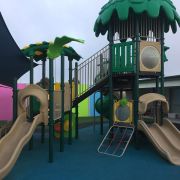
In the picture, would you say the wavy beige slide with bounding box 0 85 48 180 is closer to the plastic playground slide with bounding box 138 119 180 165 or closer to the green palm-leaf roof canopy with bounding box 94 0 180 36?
the plastic playground slide with bounding box 138 119 180 165

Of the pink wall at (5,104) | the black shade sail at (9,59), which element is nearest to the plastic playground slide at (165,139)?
the black shade sail at (9,59)

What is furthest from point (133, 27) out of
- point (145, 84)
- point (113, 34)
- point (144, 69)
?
point (145, 84)

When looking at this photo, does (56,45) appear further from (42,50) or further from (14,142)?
(42,50)

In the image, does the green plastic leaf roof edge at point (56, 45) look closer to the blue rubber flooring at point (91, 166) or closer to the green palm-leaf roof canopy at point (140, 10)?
the green palm-leaf roof canopy at point (140, 10)

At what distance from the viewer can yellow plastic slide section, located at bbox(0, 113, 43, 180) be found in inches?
255

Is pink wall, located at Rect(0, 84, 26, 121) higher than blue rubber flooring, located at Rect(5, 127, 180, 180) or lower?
higher

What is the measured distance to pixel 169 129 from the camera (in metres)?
9.93

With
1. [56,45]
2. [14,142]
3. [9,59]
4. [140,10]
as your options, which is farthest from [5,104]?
[140,10]

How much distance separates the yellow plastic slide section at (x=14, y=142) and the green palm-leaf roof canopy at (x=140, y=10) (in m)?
4.53

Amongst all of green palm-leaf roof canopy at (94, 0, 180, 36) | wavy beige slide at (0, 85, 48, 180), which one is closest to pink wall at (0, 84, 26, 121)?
wavy beige slide at (0, 85, 48, 180)

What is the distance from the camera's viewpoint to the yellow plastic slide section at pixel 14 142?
647 centimetres

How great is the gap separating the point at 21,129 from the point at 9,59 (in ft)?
10.8

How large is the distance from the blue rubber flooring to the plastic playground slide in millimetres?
283

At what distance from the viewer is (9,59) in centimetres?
1083
